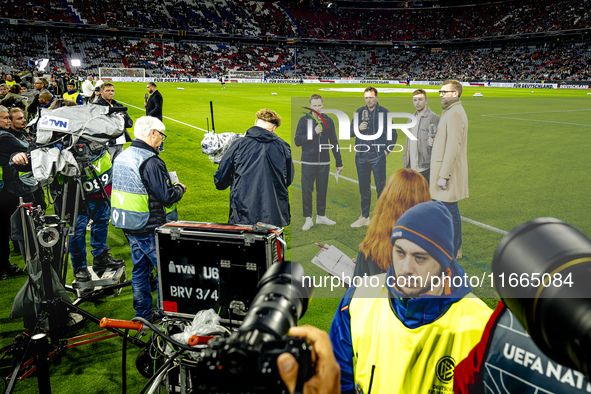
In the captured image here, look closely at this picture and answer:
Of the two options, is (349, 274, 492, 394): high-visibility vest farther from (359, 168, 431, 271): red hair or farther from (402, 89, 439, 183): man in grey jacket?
(402, 89, 439, 183): man in grey jacket

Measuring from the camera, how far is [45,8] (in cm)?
4906

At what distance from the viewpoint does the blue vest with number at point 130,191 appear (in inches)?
146

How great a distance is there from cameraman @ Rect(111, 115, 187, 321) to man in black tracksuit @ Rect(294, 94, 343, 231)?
1412 millimetres

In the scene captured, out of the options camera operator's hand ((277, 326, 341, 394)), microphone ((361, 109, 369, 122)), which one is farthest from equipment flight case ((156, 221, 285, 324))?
camera operator's hand ((277, 326, 341, 394))

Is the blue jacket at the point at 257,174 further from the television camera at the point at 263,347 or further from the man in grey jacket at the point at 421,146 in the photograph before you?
the television camera at the point at 263,347

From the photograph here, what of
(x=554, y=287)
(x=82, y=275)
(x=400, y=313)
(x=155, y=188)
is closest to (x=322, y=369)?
(x=554, y=287)

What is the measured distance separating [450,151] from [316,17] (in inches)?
2857

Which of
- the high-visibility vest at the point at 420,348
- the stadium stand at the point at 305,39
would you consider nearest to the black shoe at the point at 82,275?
the high-visibility vest at the point at 420,348

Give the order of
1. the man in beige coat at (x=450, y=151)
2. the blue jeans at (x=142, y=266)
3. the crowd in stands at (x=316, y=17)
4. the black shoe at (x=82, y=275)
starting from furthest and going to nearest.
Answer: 1. the crowd in stands at (x=316, y=17)
2. the black shoe at (x=82, y=275)
3. the blue jeans at (x=142, y=266)
4. the man in beige coat at (x=450, y=151)

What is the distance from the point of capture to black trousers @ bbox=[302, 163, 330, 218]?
Result: 2.64 m

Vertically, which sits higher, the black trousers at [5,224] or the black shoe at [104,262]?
the black trousers at [5,224]

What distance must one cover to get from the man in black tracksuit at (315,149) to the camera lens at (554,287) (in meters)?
1.58

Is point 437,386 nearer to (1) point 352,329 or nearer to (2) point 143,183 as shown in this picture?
(1) point 352,329

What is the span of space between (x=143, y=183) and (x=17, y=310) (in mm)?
1591
